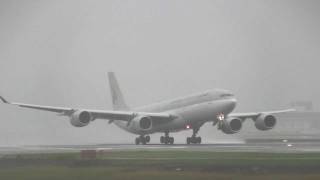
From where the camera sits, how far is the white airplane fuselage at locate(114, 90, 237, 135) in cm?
8500

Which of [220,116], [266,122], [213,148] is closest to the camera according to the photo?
[213,148]

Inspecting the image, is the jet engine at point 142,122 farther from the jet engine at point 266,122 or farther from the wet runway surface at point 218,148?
the jet engine at point 266,122

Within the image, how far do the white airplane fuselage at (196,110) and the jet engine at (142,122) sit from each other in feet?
1.61

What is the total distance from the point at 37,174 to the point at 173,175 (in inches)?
281

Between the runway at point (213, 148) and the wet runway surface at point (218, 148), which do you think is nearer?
the runway at point (213, 148)

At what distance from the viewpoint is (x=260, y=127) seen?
86.8m

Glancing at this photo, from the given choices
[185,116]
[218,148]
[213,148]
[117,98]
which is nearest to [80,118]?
[185,116]

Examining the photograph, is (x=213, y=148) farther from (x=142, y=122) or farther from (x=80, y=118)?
(x=80, y=118)

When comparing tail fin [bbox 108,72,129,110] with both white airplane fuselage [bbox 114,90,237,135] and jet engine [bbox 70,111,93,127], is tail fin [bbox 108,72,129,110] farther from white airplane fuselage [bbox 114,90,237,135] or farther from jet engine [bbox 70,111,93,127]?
jet engine [bbox 70,111,93,127]

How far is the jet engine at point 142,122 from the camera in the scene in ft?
282

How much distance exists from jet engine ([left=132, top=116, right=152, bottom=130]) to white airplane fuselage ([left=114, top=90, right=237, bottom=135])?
0.49 m

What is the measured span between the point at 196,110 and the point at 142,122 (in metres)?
7.00

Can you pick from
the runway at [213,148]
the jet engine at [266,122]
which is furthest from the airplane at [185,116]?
the runway at [213,148]

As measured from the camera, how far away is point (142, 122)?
86250mm
